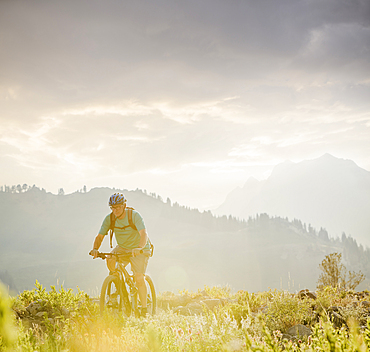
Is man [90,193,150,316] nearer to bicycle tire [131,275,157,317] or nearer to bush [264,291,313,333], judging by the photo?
bicycle tire [131,275,157,317]

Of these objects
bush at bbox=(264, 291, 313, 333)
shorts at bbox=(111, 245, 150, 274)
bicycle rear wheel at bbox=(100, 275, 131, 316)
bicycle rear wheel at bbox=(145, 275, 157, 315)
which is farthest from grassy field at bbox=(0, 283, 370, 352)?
bicycle rear wheel at bbox=(145, 275, 157, 315)

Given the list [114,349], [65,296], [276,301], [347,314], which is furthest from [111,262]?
[347,314]

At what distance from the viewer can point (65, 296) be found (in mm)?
7012

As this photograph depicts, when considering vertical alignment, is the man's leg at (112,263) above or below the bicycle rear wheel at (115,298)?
above

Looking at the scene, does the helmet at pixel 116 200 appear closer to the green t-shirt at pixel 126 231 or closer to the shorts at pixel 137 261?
the green t-shirt at pixel 126 231

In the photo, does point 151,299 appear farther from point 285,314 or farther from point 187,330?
point 187,330

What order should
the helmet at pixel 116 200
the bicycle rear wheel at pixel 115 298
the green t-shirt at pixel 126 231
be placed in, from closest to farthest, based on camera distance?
1. the bicycle rear wheel at pixel 115 298
2. the helmet at pixel 116 200
3. the green t-shirt at pixel 126 231

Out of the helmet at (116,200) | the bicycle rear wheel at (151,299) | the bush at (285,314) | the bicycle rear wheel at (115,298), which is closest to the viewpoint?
the bush at (285,314)

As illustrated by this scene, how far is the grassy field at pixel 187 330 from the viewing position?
193 centimetres

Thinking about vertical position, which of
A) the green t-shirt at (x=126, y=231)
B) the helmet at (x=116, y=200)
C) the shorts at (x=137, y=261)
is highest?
the helmet at (x=116, y=200)

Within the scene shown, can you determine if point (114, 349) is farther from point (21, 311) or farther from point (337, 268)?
point (337, 268)

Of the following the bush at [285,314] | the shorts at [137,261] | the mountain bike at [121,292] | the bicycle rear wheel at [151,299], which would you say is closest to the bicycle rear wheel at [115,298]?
the mountain bike at [121,292]

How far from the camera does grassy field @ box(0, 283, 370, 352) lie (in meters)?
1.93

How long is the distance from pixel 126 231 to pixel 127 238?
0.18 meters
